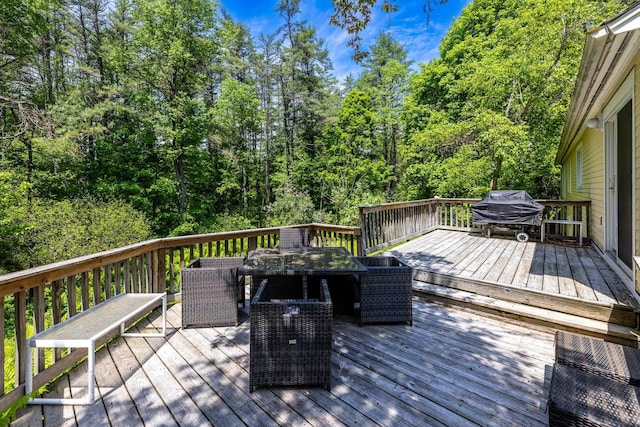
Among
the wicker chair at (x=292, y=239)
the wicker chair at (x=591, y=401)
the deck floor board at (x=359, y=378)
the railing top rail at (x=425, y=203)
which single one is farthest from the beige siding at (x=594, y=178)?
the wicker chair at (x=292, y=239)

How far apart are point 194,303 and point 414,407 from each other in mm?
2178

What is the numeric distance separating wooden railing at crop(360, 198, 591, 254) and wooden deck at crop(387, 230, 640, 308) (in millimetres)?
340

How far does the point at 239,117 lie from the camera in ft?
51.9

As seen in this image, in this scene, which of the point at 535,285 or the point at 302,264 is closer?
the point at 302,264

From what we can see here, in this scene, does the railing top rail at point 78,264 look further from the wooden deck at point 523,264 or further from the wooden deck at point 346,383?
the wooden deck at point 523,264

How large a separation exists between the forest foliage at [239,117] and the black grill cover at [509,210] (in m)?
3.97

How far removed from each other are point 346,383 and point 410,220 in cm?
523

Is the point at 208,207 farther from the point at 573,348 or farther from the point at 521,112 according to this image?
the point at 573,348

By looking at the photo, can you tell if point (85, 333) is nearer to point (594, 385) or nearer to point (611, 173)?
Result: point (594, 385)

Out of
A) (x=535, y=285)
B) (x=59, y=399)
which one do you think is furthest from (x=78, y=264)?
(x=535, y=285)

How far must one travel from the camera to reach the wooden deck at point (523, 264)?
324cm

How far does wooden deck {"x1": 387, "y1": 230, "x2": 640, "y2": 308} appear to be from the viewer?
3238 millimetres

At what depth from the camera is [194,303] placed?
3.02 meters

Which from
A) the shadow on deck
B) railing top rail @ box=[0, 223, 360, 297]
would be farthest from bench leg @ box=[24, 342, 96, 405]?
the shadow on deck
